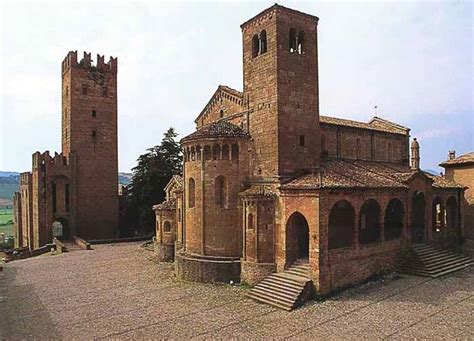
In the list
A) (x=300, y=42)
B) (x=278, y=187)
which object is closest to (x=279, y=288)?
(x=278, y=187)

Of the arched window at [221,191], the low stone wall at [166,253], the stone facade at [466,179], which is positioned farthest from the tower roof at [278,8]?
the stone facade at [466,179]

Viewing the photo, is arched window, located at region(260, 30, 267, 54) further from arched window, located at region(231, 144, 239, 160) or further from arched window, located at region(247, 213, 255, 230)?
arched window, located at region(247, 213, 255, 230)

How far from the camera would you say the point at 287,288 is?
19.9 metres

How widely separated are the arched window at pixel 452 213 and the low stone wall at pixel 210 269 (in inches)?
743

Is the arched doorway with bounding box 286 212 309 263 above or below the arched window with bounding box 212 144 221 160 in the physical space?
below

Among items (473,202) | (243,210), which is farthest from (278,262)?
(473,202)

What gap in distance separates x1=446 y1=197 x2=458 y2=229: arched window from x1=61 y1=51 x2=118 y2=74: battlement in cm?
3730

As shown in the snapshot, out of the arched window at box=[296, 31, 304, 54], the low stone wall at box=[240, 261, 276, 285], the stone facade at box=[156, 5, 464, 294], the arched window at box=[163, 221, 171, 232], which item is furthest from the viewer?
the arched window at box=[163, 221, 171, 232]

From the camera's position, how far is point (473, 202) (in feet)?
112

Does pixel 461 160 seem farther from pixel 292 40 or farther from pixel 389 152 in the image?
pixel 292 40

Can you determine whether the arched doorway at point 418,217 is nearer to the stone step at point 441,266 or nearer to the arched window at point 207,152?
the stone step at point 441,266

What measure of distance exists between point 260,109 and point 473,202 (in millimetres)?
22610

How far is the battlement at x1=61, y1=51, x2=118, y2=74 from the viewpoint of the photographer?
43.8 meters

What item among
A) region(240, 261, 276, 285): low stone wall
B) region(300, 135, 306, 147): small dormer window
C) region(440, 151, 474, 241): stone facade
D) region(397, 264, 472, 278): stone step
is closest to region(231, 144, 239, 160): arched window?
region(300, 135, 306, 147): small dormer window
